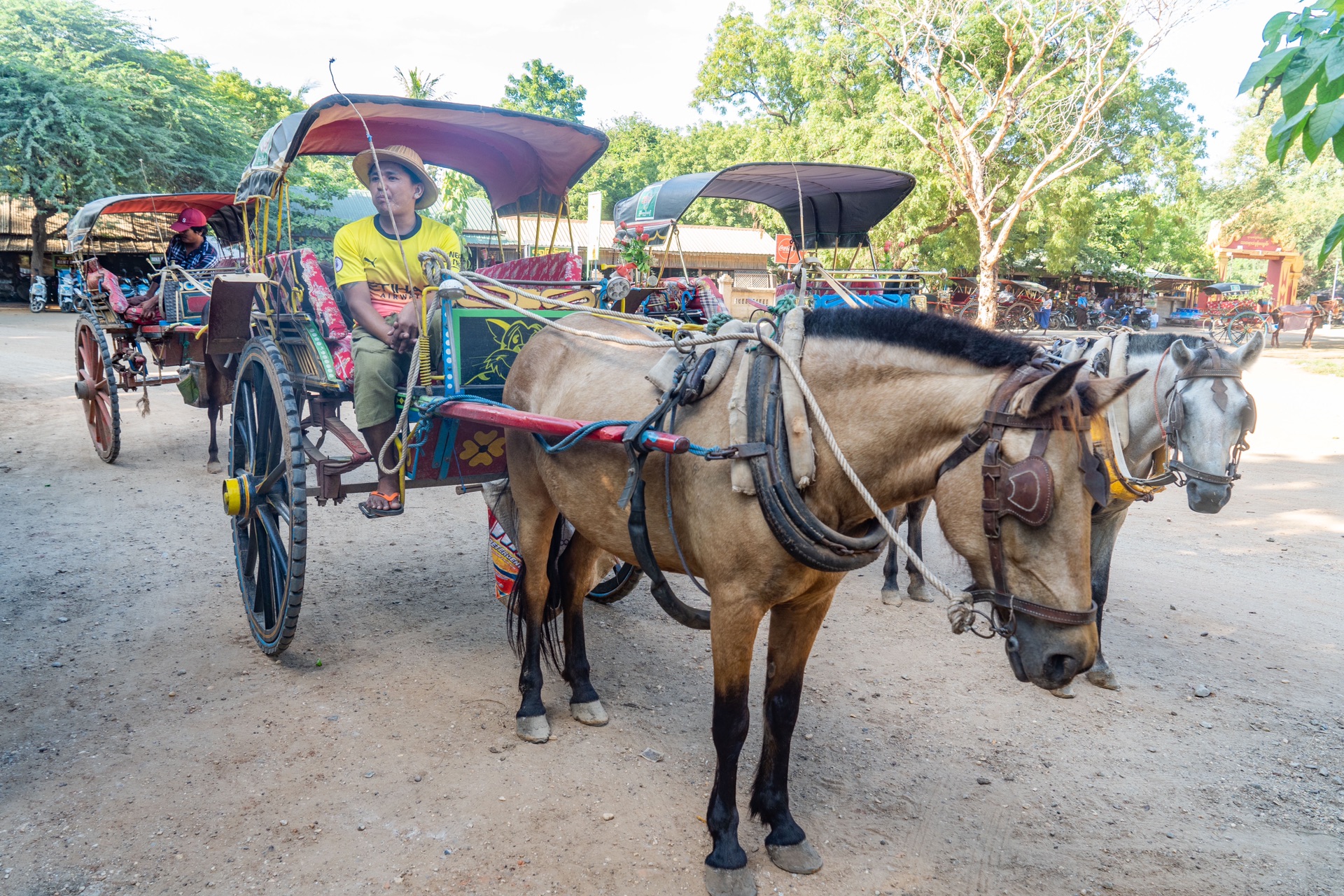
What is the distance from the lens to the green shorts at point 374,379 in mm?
3779

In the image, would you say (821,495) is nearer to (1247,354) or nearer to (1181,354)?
(1181,354)

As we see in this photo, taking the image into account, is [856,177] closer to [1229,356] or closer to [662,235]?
[662,235]

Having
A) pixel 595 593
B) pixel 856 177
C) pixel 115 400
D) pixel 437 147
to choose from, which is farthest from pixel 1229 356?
pixel 115 400

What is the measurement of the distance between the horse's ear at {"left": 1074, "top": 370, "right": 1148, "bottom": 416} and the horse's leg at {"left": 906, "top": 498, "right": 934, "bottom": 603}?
8.57 ft

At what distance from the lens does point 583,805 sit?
2912mm

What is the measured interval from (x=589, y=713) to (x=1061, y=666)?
2081 millimetres

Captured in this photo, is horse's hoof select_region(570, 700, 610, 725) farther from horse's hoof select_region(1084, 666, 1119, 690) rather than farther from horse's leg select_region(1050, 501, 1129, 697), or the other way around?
horse's hoof select_region(1084, 666, 1119, 690)

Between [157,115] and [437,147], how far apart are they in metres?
21.9

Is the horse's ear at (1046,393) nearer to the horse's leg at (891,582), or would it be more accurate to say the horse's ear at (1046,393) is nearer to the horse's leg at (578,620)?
the horse's leg at (578,620)

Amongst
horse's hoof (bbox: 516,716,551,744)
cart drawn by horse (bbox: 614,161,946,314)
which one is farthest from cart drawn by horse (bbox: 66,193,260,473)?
horse's hoof (bbox: 516,716,551,744)

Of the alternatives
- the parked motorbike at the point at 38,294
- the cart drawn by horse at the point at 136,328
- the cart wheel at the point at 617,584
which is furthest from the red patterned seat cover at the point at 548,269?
the parked motorbike at the point at 38,294

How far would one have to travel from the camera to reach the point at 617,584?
4.57m

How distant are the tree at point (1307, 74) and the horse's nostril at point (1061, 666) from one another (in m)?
1.15

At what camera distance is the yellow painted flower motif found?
391 centimetres
